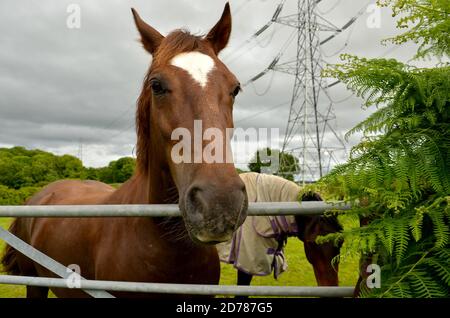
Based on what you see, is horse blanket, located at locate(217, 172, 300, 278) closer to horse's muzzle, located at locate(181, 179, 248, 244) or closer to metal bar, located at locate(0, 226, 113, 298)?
metal bar, located at locate(0, 226, 113, 298)

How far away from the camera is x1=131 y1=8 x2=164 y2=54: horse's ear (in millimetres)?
2311

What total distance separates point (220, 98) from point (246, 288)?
1.03m

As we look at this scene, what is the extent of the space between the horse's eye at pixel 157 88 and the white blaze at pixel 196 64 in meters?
0.14

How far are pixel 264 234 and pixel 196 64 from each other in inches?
107

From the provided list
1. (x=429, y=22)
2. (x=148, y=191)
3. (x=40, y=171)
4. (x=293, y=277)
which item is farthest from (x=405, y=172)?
(x=40, y=171)

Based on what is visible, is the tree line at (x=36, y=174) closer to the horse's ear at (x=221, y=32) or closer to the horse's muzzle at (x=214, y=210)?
the horse's ear at (x=221, y=32)

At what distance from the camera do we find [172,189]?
205cm

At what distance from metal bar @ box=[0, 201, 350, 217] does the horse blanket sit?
2213mm

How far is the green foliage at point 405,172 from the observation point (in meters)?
1.20

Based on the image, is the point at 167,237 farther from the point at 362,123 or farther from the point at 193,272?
the point at 362,123

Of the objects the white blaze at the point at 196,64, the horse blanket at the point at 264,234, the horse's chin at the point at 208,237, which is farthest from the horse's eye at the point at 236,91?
the horse blanket at the point at 264,234

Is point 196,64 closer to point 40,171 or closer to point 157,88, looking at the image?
point 157,88

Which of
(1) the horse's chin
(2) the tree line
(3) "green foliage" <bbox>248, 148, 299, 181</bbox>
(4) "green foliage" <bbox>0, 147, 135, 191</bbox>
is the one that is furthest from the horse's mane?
(4) "green foliage" <bbox>0, 147, 135, 191</bbox>

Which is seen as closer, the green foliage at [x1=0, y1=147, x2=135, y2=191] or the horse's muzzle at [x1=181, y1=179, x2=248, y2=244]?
the horse's muzzle at [x1=181, y1=179, x2=248, y2=244]
